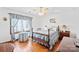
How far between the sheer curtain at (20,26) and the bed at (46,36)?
105 mm

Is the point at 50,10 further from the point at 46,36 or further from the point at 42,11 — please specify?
the point at 46,36

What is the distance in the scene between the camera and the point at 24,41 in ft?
6.27

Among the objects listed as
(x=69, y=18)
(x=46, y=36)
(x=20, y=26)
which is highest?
(x=69, y=18)

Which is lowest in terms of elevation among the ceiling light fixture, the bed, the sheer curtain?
the bed

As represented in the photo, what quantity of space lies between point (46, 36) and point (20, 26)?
400 millimetres

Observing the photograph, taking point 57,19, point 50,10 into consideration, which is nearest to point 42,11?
point 50,10

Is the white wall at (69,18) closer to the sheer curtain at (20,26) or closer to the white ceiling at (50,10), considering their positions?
the white ceiling at (50,10)

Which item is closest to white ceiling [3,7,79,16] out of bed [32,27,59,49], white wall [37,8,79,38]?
white wall [37,8,79,38]

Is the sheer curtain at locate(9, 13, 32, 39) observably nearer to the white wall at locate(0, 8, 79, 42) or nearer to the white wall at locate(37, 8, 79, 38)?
the white wall at locate(0, 8, 79, 42)

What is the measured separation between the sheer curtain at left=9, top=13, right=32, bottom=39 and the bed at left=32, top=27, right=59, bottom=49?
105 millimetres

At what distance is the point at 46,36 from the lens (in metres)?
1.92

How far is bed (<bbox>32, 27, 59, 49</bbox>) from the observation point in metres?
1.90

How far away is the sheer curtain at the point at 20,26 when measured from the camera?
1.88 m

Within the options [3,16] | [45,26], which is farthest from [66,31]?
[3,16]
